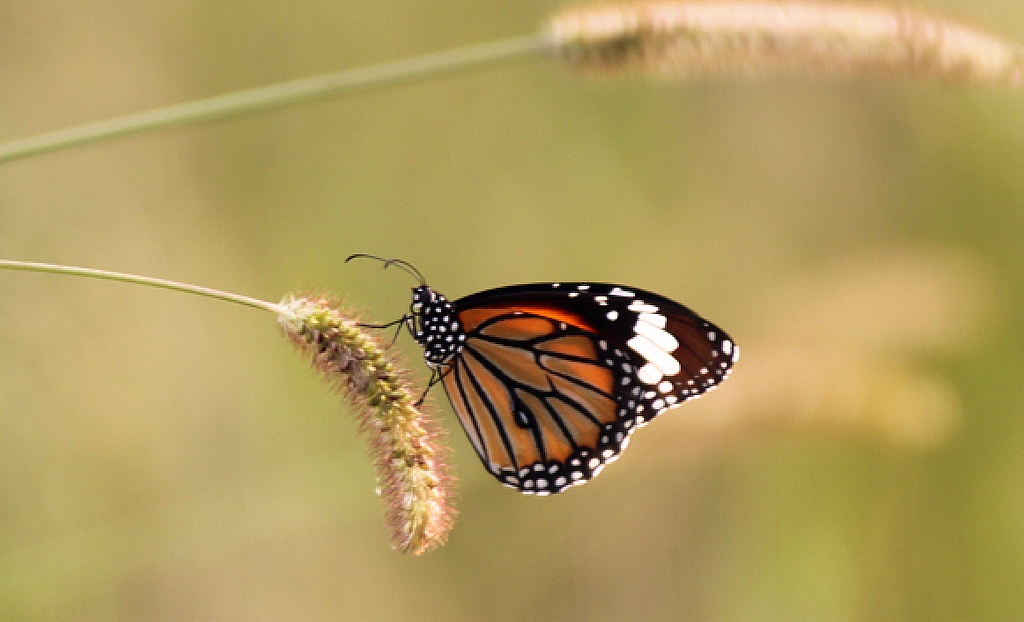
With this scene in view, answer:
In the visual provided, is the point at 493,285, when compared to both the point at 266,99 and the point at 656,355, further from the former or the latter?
the point at 266,99

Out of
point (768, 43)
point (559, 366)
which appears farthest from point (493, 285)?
point (768, 43)

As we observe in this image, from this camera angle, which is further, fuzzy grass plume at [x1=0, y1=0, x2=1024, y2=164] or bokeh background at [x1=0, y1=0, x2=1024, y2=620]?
bokeh background at [x1=0, y1=0, x2=1024, y2=620]

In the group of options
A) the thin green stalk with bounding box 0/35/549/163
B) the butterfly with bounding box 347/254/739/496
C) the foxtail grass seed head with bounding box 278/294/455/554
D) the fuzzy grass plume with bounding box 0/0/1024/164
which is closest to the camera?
Result: the thin green stalk with bounding box 0/35/549/163

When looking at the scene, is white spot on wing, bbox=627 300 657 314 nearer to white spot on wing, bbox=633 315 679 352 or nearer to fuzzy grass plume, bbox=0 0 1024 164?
white spot on wing, bbox=633 315 679 352

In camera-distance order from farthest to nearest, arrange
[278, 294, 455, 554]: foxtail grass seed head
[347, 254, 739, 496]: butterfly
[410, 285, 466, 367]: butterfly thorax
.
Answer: [410, 285, 466, 367]: butterfly thorax, [347, 254, 739, 496]: butterfly, [278, 294, 455, 554]: foxtail grass seed head

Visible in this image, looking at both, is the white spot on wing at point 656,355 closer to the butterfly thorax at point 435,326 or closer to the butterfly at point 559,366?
the butterfly at point 559,366

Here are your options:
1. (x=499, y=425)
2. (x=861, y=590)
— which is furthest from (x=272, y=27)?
(x=861, y=590)

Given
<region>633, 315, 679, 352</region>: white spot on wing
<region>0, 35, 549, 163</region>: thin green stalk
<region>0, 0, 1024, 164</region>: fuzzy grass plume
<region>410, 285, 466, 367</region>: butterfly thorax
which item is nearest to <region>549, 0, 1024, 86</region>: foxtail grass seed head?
<region>0, 0, 1024, 164</region>: fuzzy grass plume

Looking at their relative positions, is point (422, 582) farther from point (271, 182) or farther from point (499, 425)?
point (271, 182)
